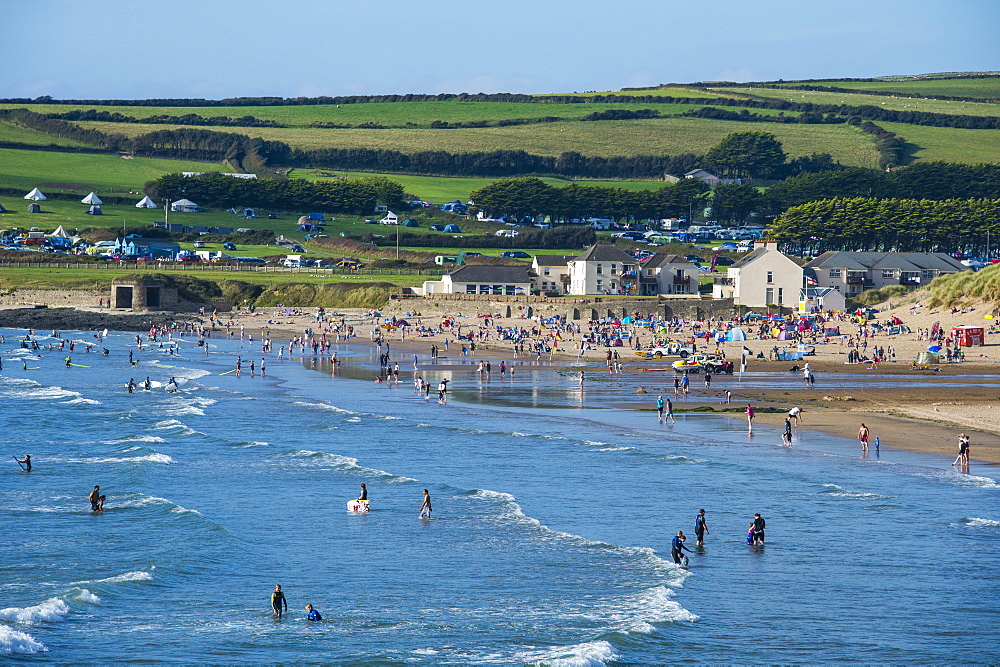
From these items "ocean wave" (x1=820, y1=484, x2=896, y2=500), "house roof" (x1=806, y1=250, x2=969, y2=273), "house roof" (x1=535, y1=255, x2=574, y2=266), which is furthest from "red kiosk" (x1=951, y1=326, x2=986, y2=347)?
"house roof" (x1=535, y1=255, x2=574, y2=266)

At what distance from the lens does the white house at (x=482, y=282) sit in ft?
325

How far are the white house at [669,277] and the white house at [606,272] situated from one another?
1003 mm

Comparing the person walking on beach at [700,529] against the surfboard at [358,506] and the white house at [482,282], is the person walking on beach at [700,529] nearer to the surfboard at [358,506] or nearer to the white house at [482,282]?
the surfboard at [358,506]

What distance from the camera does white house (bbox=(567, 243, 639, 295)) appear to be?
101m

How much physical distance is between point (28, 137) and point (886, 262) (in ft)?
480

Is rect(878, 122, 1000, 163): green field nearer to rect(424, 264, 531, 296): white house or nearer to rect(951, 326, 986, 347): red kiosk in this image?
rect(424, 264, 531, 296): white house

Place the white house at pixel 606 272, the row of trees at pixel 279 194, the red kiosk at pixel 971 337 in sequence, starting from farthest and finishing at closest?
1. the row of trees at pixel 279 194
2. the white house at pixel 606 272
3. the red kiosk at pixel 971 337

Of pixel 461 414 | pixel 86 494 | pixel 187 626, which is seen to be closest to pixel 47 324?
pixel 461 414

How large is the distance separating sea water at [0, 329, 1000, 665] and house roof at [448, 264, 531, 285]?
5381 cm

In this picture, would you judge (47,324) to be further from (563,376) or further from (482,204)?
(482,204)

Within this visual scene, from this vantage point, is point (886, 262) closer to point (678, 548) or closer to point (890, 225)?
point (890, 225)

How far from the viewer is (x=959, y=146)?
192125 millimetres

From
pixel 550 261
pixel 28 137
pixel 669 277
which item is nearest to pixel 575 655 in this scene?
pixel 669 277

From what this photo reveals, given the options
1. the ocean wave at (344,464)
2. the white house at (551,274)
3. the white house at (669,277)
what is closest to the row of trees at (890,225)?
the white house at (669,277)
